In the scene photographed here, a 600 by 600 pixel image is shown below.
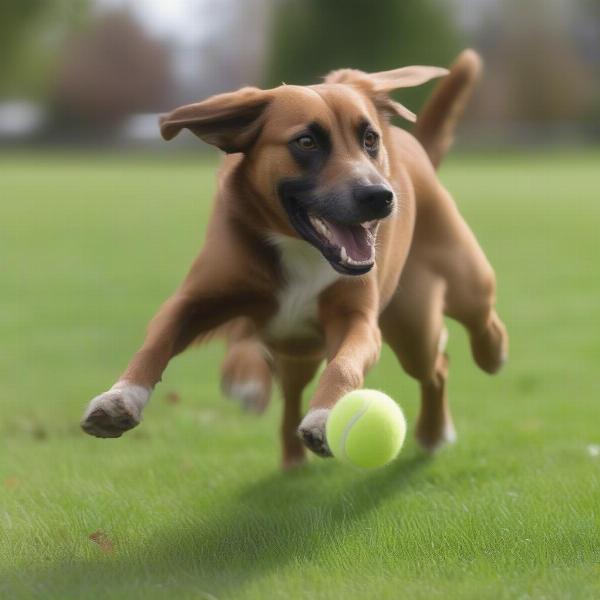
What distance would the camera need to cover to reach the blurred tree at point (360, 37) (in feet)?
196

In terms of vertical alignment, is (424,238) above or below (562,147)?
above

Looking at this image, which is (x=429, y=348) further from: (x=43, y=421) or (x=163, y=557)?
(x=43, y=421)

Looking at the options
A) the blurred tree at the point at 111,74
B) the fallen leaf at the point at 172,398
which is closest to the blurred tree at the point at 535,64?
the blurred tree at the point at 111,74

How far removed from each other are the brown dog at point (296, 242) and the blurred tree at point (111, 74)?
7189 cm

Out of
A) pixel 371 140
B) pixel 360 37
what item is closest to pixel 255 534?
pixel 371 140

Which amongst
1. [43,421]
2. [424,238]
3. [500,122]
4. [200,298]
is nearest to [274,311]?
[200,298]

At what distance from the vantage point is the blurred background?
5991 cm

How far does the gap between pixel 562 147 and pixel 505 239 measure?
38.9 metres

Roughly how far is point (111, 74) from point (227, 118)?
8256 centimetres

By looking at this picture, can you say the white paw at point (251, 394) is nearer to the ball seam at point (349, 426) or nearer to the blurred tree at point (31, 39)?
the ball seam at point (349, 426)

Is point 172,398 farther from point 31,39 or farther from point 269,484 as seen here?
point 31,39

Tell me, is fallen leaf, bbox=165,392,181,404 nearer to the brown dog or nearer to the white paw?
the brown dog

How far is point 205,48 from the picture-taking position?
10044cm

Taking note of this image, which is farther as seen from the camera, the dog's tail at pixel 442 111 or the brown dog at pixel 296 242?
the dog's tail at pixel 442 111
